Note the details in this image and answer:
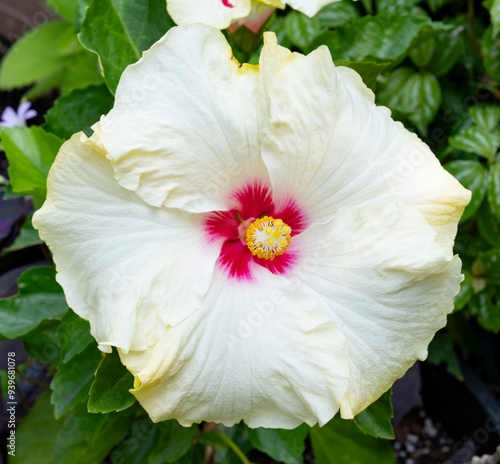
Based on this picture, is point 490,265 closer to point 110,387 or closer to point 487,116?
point 487,116

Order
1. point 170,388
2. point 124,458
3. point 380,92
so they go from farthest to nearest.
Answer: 1. point 380,92
2. point 124,458
3. point 170,388

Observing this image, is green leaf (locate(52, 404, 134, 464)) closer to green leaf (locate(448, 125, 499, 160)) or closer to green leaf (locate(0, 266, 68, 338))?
green leaf (locate(0, 266, 68, 338))

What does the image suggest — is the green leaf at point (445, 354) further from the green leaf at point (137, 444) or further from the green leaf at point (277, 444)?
the green leaf at point (137, 444)

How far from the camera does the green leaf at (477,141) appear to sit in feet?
4.25

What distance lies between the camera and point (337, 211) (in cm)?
84

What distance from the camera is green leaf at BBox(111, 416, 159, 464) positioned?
4.47 ft

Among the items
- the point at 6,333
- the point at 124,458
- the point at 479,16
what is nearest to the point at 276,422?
the point at 6,333

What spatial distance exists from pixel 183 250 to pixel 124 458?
800 millimetres

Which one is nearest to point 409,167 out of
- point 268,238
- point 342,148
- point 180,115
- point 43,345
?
point 342,148

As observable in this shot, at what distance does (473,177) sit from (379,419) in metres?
0.68

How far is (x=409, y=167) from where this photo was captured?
0.83 meters

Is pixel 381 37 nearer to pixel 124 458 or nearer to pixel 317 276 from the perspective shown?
pixel 317 276

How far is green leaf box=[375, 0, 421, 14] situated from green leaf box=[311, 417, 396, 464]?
3.32ft

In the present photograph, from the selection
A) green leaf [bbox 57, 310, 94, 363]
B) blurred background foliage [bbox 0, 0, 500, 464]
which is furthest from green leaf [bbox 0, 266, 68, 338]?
green leaf [bbox 57, 310, 94, 363]
